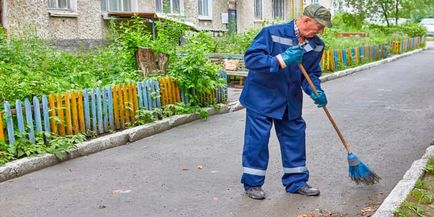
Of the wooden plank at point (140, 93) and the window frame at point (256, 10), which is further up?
the window frame at point (256, 10)

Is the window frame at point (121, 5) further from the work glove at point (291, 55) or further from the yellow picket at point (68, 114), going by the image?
the work glove at point (291, 55)

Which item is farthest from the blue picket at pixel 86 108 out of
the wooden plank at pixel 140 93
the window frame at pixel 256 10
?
the window frame at pixel 256 10

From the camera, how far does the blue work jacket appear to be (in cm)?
472

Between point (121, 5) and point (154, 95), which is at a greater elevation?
point (121, 5)

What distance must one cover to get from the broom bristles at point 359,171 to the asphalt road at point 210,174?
0.42 ft

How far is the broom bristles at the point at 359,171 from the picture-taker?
5.03m

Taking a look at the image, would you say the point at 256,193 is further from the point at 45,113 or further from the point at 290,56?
the point at 45,113

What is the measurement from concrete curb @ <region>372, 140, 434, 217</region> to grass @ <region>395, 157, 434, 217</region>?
0.13 feet

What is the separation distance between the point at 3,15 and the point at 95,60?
15.7ft

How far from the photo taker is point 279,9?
27.8 metres

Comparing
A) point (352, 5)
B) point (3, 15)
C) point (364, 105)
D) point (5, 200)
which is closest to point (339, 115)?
point (364, 105)

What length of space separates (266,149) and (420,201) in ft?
4.37

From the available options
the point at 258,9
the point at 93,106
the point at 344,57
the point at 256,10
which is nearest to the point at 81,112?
the point at 93,106

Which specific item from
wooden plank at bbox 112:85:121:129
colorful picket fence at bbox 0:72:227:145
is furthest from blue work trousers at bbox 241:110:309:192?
wooden plank at bbox 112:85:121:129
